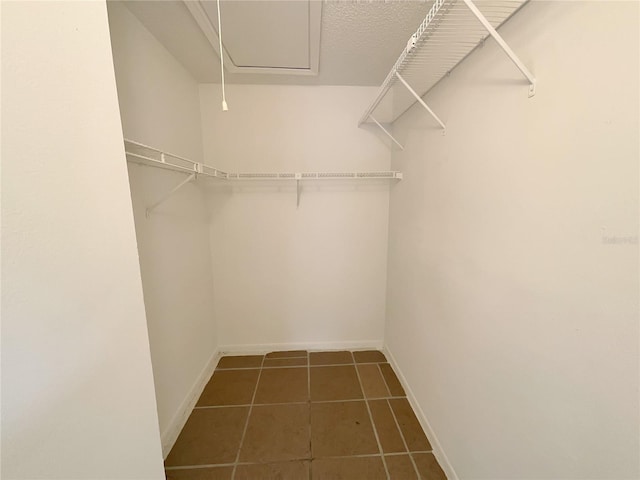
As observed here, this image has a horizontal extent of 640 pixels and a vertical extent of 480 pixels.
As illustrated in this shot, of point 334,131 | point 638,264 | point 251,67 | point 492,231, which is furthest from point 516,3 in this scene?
point 251,67

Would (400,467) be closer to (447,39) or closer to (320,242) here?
(320,242)

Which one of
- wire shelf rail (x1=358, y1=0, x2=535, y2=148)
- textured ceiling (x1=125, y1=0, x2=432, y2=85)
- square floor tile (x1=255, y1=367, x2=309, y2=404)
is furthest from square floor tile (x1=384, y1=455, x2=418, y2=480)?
textured ceiling (x1=125, y1=0, x2=432, y2=85)

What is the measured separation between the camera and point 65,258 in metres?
0.54

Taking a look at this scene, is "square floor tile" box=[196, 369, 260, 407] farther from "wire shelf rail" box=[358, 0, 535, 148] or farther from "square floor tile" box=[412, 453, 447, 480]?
"wire shelf rail" box=[358, 0, 535, 148]

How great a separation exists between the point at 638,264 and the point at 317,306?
2025 mm

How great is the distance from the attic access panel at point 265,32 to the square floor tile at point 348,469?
250 centimetres

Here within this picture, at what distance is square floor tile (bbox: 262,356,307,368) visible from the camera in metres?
2.17

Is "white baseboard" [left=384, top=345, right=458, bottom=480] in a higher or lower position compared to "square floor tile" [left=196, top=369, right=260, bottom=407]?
higher

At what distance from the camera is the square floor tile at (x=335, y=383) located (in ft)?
5.98

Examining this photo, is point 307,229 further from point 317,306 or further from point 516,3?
point 516,3

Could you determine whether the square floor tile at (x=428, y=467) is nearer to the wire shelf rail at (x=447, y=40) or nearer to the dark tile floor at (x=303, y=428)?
the dark tile floor at (x=303, y=428)

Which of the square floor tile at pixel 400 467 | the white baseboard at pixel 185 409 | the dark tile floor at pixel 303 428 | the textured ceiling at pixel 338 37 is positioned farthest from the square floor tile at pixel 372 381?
the textured ceiling at pixel 338 37

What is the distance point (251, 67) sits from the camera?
1716 mm

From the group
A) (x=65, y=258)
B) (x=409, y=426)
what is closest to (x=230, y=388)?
(x=409, y=426)
